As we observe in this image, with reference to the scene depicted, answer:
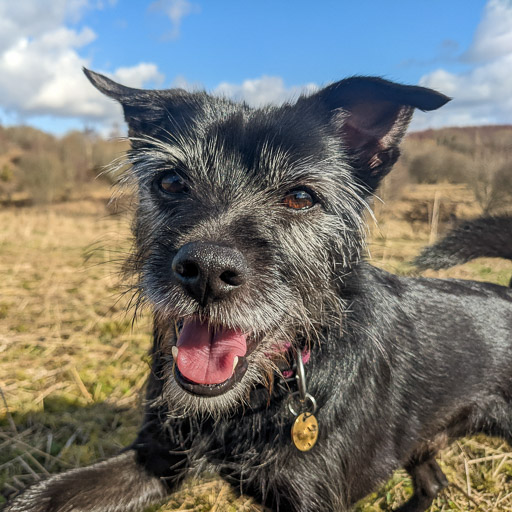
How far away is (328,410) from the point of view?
2.24 m

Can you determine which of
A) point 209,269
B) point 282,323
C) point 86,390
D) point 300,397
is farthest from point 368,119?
point 86,390

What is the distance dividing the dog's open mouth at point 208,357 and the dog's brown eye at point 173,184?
778mm

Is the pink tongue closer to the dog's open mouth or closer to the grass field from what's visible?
the dog's open mouth

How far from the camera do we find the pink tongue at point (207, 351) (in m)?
1.94

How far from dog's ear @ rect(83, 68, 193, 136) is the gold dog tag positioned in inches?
71.4

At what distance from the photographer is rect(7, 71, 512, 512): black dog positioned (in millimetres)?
2008

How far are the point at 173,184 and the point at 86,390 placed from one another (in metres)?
2.29

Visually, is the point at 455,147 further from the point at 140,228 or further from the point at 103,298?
the point at 140,228

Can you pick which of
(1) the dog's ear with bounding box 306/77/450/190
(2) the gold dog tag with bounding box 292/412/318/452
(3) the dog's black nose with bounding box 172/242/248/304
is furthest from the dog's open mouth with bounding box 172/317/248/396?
(1) the dog's ear with bounding box 306/77/450/190

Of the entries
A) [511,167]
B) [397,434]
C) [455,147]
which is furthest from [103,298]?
[455,147]

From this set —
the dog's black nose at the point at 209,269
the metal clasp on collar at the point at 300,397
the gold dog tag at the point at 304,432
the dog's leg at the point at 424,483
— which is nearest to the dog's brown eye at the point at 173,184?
the dog's black nose at the point at 209,269

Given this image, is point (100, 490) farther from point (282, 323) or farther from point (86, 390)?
point (86, 390)

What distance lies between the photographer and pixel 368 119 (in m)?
2.56

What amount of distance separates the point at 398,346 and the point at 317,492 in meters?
0.95
